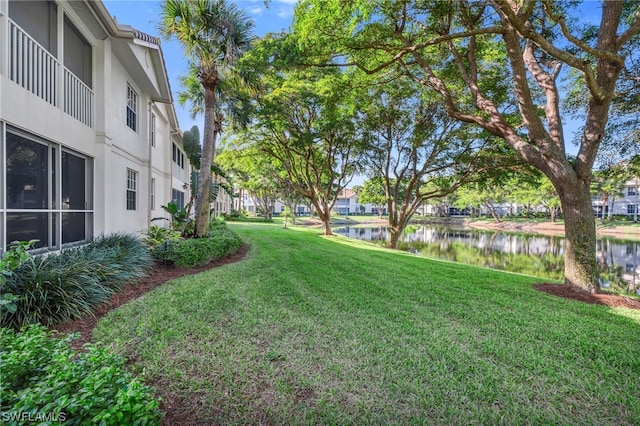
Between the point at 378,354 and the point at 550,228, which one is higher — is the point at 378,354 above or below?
above

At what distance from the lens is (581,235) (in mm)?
6668

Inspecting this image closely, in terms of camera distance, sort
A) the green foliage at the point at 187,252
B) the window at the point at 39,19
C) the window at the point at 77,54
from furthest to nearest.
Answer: the green foliage at the point at 187,252
the window at the point at 77,54
the window at the point at 39,19

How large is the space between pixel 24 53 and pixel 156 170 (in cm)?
782

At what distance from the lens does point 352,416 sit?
2574 millimetres

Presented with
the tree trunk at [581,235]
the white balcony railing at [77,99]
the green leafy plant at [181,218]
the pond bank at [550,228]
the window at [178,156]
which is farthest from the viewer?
the pond bank at [550,228]

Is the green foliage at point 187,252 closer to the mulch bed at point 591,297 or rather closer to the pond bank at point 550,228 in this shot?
the mulch bed at point 591,297

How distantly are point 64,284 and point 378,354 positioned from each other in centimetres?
465

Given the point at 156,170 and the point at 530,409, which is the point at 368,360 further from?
the point at 156,170

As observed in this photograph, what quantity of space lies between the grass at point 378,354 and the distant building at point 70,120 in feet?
8.40

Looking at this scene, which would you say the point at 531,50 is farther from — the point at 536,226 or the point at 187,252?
the point at 536,226

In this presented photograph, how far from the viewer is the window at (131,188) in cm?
916

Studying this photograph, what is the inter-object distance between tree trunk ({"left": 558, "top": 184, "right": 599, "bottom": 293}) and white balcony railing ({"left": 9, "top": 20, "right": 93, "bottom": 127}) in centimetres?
1072

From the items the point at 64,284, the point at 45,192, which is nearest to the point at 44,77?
the point at 45,192

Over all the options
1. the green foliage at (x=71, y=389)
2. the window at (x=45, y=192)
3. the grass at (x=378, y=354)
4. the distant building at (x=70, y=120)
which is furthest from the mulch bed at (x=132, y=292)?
the distant building at (x=70, y=120)
